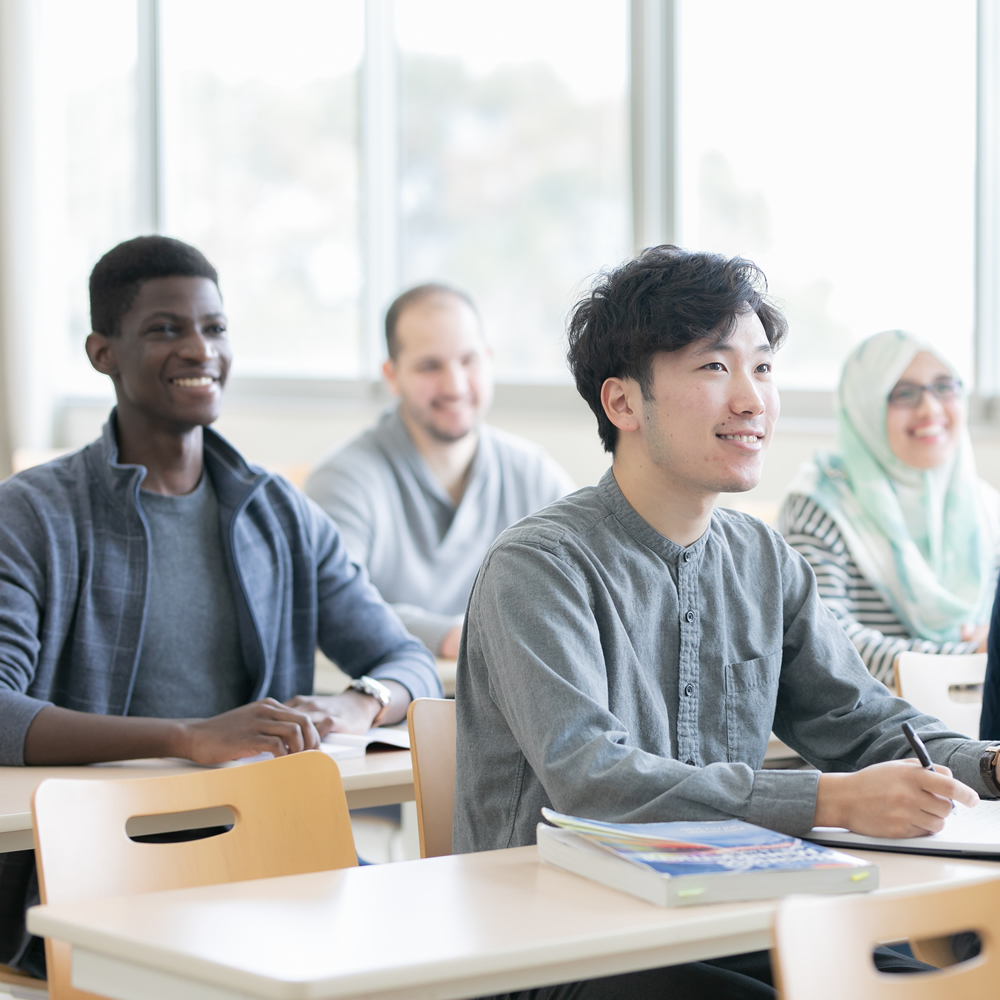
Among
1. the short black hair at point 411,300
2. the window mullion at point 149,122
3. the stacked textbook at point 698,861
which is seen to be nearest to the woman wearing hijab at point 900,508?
the short black hair at point 411,300

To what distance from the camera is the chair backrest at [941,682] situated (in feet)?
7.40

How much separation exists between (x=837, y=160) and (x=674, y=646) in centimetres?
298

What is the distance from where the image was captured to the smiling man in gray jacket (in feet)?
6.75

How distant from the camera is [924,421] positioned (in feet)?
10.1

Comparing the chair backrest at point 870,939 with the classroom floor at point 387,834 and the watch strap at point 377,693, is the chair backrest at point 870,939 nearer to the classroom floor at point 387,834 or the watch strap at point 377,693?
the watch strap at point 377,693

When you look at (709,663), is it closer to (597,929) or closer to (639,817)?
(639,817)

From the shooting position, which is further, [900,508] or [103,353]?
[900,508]

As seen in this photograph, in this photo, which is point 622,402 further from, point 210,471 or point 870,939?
point 210,471

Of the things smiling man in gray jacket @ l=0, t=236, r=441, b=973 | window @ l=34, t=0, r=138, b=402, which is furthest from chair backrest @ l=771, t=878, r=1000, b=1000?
window @ l=34, t=0, r=138, b=402

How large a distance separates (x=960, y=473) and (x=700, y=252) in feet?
5.69

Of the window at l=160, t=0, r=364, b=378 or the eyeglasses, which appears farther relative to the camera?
the window at l=160, t=0, r=364, b=378

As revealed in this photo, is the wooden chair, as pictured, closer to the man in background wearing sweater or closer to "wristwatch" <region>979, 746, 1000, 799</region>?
"wristwatch" <region>979, 746, 1000, 799</region>

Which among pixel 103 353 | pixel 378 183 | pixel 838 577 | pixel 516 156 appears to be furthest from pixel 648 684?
pixel 378 183

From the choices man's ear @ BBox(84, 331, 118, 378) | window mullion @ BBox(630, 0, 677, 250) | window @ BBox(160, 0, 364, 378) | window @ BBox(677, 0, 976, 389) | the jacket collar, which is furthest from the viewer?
window @ BBox(160, 0, 364, 378)
